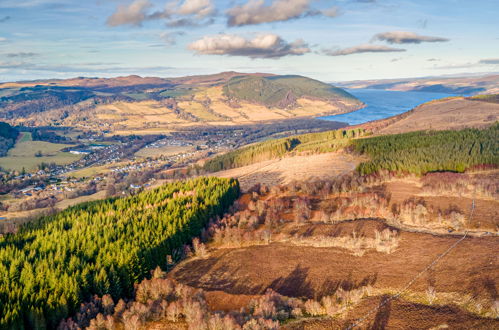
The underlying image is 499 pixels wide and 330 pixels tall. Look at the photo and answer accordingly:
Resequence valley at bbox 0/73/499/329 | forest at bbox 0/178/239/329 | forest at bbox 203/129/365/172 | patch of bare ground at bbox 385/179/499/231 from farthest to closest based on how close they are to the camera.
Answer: forest at bbox 203/129/365/172 < patch of bare ground at bbox 385/179/499/231 < forest at bbox 0/178/239/329 < valley at bbox 0/73/499/329

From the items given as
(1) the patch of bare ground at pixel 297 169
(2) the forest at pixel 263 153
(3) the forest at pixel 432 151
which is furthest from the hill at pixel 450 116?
(1) the patch of bare ground at pixel 297 169

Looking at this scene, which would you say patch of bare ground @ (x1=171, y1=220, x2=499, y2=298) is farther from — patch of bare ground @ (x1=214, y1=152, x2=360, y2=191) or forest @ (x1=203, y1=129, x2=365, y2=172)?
forest @ (x1=203, y1=129, x2=365, y2=172)

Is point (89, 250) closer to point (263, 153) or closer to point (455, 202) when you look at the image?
point (455, 202)

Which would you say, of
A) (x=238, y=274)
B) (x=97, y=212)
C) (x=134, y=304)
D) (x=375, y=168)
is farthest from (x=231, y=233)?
(x=375, y=168)

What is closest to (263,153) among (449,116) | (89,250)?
(449,116)

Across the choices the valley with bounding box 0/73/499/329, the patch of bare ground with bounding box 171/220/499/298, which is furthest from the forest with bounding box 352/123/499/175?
the patch of bare ground with bounding box 171/220/499/298
